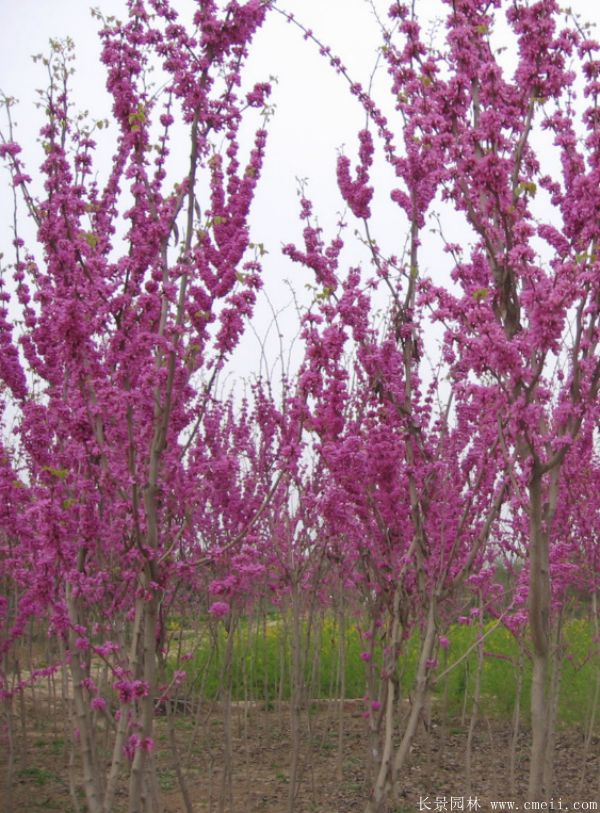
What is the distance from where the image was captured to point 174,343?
131 inches

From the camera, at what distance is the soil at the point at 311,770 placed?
625 centimetres

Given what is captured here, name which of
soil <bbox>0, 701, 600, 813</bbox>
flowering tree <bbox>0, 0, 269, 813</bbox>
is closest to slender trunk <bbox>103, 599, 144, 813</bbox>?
flowering tree <bbox>0, 0, 269, 813</bbox>

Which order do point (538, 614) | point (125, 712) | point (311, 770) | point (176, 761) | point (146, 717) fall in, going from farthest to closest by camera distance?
point (311, 770), point (176, 761), point (125, 712), point (146, 717), point (538, 614)

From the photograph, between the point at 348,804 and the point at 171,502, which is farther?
the point at 348,804

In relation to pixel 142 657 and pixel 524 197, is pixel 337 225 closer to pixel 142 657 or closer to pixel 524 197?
pixel 524 197

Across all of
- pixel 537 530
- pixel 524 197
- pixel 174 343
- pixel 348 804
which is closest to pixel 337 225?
pixel 524 197

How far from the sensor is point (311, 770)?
6.13 metres

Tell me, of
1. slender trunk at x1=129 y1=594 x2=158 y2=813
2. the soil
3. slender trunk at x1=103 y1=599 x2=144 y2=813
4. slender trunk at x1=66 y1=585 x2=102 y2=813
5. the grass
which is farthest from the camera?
the grass

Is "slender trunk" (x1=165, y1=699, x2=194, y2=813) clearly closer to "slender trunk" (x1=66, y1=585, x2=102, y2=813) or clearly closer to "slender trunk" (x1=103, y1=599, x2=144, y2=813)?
"slender trunk" (x1=66, y1=585, x2=102, y2=813)

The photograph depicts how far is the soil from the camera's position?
6246 millimetres

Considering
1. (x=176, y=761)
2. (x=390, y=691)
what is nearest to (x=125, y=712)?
(x=176, y=761)

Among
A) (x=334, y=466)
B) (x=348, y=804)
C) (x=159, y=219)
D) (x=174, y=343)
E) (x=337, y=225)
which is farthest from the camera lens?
(x=348, y=804)

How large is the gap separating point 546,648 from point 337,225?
280cm

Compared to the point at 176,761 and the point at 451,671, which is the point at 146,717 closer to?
the point at 176,761
